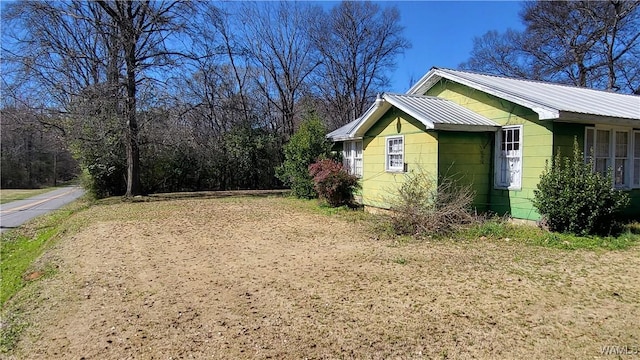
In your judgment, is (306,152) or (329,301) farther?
(306,152)

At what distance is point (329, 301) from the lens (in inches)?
181

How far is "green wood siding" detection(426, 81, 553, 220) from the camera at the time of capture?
8.60m

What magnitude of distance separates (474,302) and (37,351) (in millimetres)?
4600

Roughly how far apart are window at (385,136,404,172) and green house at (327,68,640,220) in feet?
0.09

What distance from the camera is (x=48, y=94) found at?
1778cm

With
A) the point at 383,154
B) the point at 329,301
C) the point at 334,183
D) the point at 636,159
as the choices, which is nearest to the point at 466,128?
the point at 383,154

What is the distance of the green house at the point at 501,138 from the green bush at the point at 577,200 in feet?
2.20

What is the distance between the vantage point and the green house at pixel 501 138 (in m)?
8.62

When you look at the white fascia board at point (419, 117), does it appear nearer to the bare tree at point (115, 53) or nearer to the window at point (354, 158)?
the window at point (354, 158)

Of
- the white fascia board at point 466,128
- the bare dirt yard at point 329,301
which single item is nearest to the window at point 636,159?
the white fascia board at point 466,128

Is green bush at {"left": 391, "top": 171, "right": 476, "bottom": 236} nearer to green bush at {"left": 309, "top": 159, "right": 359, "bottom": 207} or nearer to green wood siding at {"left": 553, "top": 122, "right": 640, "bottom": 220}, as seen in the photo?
green wood siding at {"left": 553, "top": 122, "right": 640, "bottom": 220}

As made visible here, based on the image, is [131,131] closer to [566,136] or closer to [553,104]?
[553,104]

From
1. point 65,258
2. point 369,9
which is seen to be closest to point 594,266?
point 65,258

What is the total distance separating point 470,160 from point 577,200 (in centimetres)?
266
